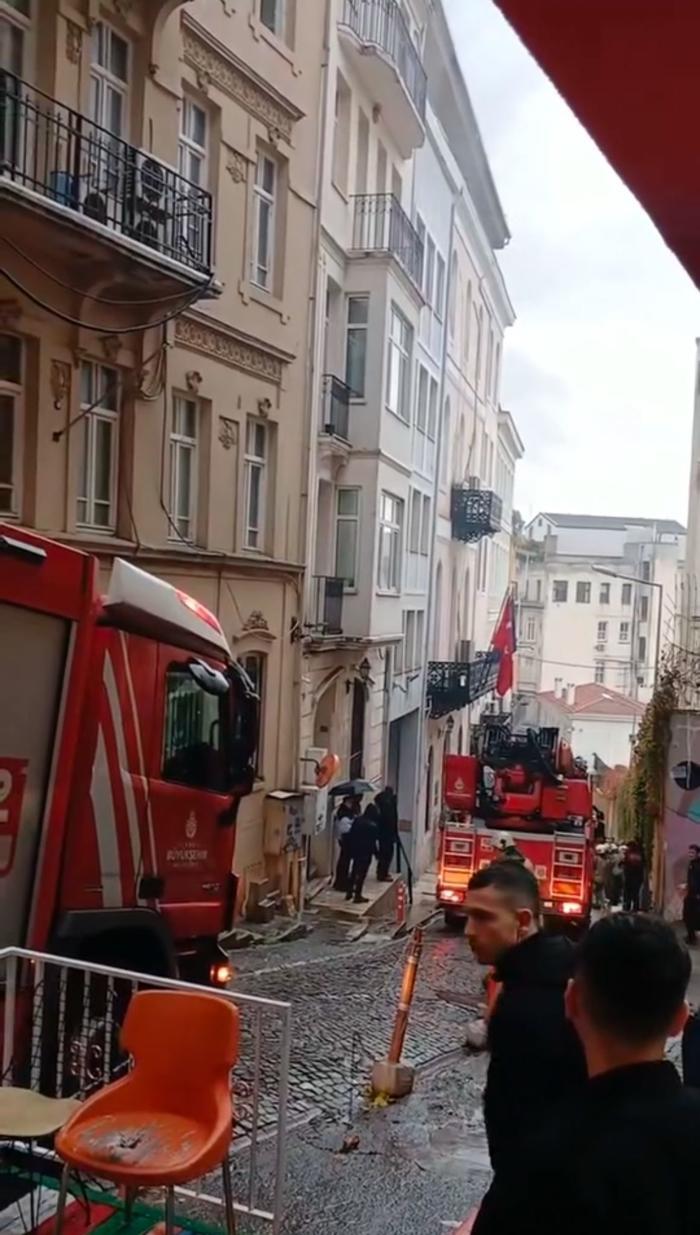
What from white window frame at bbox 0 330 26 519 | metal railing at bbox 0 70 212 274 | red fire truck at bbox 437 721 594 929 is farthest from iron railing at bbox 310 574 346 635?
white window frame at bbox 0 330 26 519

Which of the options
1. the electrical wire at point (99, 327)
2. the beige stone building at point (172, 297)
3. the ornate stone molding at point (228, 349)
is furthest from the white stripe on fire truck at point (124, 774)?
the ornate stone molding at point (228, 349)

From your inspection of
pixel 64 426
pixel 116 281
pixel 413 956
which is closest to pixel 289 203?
pixel 116 281

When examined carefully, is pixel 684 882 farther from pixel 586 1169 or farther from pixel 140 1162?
pixel 586 1169

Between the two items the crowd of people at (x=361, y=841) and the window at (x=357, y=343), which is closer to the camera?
the crowd of people at (x=361, y=841)

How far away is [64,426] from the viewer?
36.1 ft

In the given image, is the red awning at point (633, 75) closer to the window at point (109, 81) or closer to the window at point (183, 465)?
the window at point (109, 81)

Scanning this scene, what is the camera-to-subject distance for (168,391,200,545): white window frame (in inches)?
520

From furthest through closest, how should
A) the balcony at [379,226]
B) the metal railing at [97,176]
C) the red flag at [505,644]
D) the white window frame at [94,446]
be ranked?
the red flag at [505,644]
the balcony at [379,226]
the white window frame at [94,446]
the metal railing at [97,176]

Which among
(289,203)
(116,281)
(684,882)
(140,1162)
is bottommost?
(684,882)

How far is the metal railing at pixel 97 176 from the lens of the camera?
32.3ft

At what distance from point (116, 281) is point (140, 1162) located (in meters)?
9.35

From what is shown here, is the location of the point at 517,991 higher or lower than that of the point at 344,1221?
higher

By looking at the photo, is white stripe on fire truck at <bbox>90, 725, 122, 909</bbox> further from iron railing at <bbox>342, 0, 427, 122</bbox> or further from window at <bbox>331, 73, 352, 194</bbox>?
iron railing at <bbox>342, 0, 427, 122</bbox>

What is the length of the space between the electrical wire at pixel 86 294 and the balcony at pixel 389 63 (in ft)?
25.8
